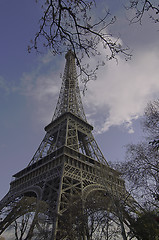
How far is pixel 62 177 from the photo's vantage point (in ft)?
67.5

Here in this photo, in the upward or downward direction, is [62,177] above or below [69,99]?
below

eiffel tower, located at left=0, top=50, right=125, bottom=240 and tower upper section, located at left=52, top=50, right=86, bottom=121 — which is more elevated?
tower upper section, located at left=52, top=50, right=86, bottom=121

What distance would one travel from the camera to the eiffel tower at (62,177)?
54.6 feet

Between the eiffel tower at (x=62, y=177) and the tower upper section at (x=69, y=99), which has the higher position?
the tower upper section at (x=69, y=99)

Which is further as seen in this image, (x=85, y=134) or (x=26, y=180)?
(x=85, y=134)

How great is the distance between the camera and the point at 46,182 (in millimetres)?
22969

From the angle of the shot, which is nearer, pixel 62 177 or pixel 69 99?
pixel 62 177

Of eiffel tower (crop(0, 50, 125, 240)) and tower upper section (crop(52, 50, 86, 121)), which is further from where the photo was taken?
tower upper section (crop(52, 50, 86, 121))

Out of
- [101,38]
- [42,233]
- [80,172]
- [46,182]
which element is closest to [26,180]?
[46,182]

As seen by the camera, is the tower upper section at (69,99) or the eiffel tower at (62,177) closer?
the eiffel tower at (62,177)

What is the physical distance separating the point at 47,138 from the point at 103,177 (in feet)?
72.4

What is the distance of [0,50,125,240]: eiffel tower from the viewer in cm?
1664

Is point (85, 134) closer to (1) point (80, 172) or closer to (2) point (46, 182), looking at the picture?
(1) point (80, 172)

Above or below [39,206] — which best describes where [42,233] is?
below
